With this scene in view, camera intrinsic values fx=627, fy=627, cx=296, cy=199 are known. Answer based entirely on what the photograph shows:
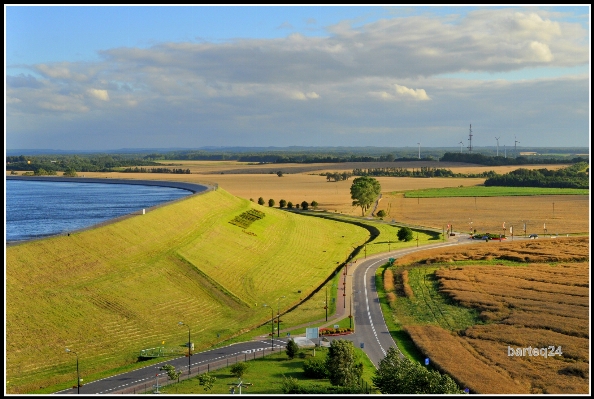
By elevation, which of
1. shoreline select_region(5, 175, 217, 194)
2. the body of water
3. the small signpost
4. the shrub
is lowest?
the small signpost

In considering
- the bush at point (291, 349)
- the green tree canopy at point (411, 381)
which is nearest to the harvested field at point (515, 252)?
the bush at point (291, 349)

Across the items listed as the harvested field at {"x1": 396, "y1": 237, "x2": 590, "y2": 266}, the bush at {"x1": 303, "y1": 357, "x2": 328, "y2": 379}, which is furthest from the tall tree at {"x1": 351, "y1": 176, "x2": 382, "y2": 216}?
the bush at {"x1": 303, "y1": 357, "x2": 328, "y2": 379}

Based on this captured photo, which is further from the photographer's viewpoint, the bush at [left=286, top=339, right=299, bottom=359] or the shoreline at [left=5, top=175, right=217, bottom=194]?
the shoreline at [left=5, top=175, right=217, bottom=194]

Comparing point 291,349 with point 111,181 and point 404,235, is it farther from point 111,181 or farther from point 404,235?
point 111,181

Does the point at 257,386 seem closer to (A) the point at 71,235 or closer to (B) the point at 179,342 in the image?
(B) the point at 179,342

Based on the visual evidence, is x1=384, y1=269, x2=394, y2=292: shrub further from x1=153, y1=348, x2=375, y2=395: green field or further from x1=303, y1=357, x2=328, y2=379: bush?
x1=303, y1=357, x2=328, y2=379: bush

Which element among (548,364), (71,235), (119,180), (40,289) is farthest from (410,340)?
(119,180)

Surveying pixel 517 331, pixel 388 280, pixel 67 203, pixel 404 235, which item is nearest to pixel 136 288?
pixel 388 280
